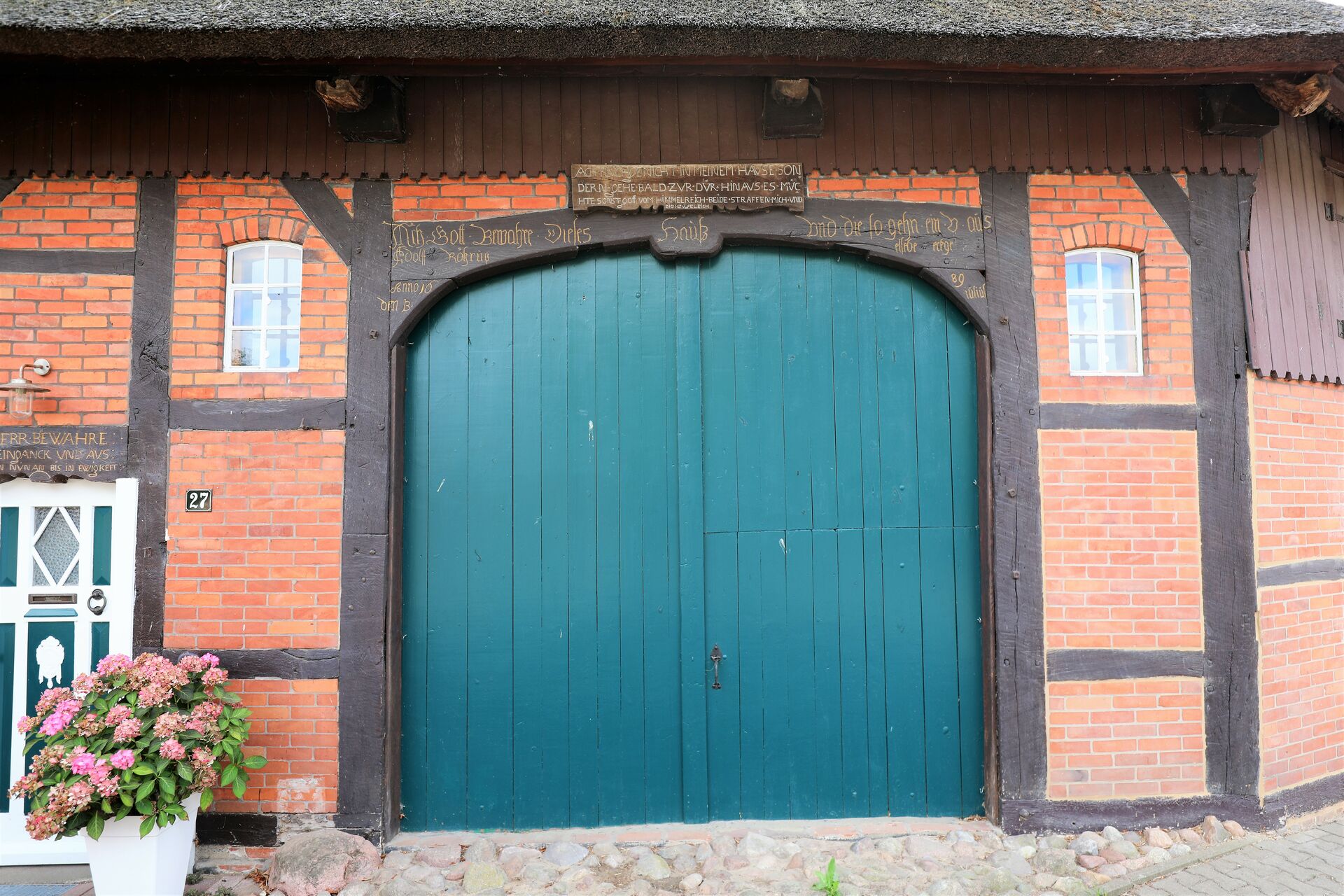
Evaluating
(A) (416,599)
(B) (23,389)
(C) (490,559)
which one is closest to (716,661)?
(C) (490,559)

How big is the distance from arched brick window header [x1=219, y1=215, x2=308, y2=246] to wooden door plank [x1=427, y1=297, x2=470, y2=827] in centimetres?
81

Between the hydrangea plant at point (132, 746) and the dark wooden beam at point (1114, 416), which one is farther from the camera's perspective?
the dark wooden beam at point (1114, 416)

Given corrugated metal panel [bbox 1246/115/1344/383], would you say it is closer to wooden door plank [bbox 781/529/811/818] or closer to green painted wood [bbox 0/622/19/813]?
wooden door plank [bbox 781/529/811/818]

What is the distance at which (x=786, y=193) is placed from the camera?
13.0 ft

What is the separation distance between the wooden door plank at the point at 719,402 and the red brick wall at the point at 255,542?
1.89 metres

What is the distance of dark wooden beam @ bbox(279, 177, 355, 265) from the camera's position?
12.8 ft

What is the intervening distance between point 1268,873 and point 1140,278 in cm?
295

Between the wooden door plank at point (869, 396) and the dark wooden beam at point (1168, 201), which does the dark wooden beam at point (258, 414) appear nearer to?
the wooden door plank at point (869, 396)

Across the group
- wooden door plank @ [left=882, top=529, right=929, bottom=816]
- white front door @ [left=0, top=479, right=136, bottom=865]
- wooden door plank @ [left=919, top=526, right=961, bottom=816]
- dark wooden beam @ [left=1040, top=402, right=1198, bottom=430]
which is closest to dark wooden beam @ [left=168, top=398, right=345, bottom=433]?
white front door @ [left=0, top=479, right=136, bottom=865]

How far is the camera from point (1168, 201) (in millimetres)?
4020

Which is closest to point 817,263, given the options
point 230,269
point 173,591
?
point 230,269

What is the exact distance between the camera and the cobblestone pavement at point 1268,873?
11.1 ft

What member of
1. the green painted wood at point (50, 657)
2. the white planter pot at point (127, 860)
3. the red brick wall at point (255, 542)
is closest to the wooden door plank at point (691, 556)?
the red brick wall at point (255, 542)

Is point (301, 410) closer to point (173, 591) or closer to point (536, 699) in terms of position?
point (173, 591)
